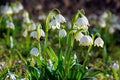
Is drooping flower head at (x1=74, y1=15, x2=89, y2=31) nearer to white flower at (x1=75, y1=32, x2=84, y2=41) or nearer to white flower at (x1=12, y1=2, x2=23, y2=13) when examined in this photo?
white flower at (x1=75, y1=32, x2=84, y2=41)

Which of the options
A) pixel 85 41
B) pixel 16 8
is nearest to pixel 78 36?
pixel 85 41

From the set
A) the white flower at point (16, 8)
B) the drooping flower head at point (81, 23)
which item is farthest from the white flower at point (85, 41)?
the white flower at point (16, 8)

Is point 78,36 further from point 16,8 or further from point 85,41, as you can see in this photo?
point 16,8

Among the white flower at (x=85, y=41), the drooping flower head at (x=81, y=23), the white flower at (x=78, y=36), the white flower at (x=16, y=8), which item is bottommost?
the white flower at (x=85, y=41)

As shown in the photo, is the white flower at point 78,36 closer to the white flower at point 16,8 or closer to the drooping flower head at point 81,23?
the drooping flower head at point 81,23

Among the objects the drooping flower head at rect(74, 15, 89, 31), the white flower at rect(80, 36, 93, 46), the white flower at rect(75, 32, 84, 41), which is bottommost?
the white flower at rect(80, 36, 93, 46)

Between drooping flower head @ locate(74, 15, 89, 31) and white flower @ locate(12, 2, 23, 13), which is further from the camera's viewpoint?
white flower @ locate(12, 2, 23, 13)

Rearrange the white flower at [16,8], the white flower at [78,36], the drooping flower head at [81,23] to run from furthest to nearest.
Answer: the white flower at [16,8]
the white flower at [78,36]
the drooping flower head at [81,23]

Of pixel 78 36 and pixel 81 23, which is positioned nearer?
pixel 81 23

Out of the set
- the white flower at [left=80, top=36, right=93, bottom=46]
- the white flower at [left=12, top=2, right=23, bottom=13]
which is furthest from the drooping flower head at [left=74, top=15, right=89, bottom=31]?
the white flower at [left=12, top=2, right=23, bottom=13]

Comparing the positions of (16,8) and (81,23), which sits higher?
(16,8)

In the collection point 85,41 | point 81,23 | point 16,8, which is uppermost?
point 16,8

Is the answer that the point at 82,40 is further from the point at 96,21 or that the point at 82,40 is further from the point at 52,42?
the point at 96,21
